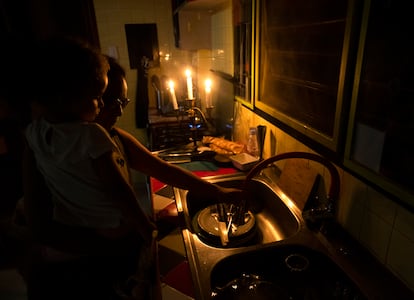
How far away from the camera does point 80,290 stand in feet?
2.52

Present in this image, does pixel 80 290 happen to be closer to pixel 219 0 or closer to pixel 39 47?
pixel 39 47

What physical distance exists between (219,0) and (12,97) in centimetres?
144

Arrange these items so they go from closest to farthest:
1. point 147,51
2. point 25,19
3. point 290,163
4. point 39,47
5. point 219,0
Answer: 1. point 39,47
2. point 290,163
3. point 219,0
4. point 25,19
5. point 147,51

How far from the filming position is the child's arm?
0.67 metres

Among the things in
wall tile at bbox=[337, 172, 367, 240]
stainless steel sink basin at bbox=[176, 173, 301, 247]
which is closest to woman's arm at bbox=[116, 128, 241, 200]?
stainless steel sink basin at bbox=[176, 173, 301, 247]

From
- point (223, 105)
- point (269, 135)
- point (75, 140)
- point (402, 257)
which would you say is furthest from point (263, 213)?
point (223, 105)

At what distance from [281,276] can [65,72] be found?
81 cm

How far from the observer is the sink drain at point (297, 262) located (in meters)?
0.77

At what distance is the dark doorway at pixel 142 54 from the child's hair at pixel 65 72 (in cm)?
229

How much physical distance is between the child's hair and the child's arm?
6.2 inches

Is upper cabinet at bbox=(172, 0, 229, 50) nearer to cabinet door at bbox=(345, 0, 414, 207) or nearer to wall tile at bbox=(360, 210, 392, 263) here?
cabinet door at bbox=(345, 0, 414, 207)

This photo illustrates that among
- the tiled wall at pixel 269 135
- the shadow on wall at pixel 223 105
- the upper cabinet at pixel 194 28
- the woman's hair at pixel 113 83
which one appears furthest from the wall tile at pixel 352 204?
the upper cabinet at pixel 194 28

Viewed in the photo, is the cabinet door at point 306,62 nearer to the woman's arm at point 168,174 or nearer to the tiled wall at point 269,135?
the tiled wall at point 269,135

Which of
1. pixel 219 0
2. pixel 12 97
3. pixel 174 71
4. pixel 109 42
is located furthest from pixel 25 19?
pixel 12 97
